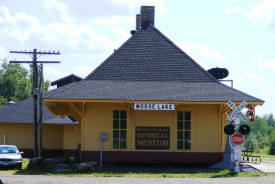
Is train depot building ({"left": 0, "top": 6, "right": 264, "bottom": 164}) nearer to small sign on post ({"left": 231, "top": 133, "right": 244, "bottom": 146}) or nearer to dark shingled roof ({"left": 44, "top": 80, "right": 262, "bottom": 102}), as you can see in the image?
dark shingled roof ({"left": 44, "top": 80, "right": 262, "bottom": 102})

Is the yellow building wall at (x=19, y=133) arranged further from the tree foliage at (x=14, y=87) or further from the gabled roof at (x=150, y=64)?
the tree foliage at (x=14, y=87)

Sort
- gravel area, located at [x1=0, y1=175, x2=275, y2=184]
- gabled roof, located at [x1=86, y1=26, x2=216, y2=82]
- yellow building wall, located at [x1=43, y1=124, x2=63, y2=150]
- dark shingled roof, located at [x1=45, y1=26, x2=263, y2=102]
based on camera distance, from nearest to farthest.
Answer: gravel area, located at [x1=0, y1=175, x2=275, y2=184] → dark shingled roof, located at [x1=45, y1=26, x2=263, y2=102] → gabled roof, located at [x1=86, y1=26, x2=216, y2=82] → yellow building wall, located at [x1=43, y1=124, x2=63, y2=150]

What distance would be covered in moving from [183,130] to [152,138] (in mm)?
1494

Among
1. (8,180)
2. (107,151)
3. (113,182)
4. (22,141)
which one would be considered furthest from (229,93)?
(22,141)

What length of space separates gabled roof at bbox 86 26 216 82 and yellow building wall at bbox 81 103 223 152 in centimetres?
186

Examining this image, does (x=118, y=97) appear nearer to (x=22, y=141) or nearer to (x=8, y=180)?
(x=8, y=180)

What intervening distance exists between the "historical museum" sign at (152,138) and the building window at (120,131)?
61 cm

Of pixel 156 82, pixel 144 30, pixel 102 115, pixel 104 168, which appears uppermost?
pixel 144 30

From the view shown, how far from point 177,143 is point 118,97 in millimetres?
3677

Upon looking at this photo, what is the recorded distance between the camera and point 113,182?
672 inches

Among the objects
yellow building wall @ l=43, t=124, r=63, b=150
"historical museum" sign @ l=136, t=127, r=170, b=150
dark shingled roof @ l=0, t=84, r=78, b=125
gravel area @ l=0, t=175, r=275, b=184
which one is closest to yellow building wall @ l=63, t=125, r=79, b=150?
dark shingled roof @ l=0, t=84, r=78, b=125

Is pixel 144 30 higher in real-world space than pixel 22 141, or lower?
higher

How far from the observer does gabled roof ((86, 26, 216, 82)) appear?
80.6 feet

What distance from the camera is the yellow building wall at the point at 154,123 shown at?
2323 centimetres
